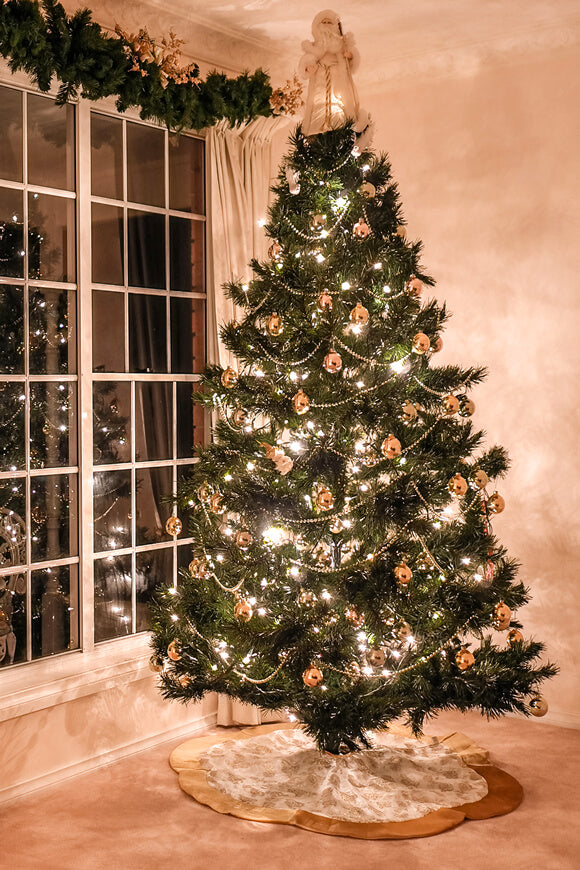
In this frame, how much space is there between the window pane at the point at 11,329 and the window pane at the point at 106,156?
627mm

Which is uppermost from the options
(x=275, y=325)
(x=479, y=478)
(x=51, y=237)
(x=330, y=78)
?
(x=330, y=78)

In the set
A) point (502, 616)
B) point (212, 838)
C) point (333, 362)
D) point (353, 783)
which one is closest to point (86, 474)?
point (333, 362)

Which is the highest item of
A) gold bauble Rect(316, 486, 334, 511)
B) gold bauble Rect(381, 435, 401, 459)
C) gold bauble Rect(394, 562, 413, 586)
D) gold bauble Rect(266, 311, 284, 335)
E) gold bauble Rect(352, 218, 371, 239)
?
gold bauble Rect(352, 218, 371, 239)

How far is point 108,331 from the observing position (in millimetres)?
3996

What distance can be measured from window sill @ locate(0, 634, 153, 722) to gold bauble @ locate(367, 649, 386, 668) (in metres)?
1.17

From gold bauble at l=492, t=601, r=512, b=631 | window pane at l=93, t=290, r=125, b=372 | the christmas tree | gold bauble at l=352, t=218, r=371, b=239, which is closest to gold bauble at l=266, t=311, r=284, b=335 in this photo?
the christmas tree

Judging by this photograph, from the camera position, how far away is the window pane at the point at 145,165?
407 cm

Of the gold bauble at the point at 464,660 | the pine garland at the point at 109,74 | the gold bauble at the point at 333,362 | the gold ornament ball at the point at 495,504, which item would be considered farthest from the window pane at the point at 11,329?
the gold bauble at the point at 464,660

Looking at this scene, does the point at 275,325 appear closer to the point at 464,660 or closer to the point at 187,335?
the point at 187,335

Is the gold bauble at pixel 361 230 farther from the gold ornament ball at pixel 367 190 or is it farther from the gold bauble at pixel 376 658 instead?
the gold bauble at pixel 376 658

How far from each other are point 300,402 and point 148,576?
4.51 ft

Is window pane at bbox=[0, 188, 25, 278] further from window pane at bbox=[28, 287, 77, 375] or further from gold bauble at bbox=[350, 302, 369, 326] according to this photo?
gold bauble at bbox=[350, 302, 369, 326]

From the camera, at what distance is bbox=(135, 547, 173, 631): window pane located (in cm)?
413

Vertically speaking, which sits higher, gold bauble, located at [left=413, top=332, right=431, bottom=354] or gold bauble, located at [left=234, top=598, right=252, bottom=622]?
gold bauble, located at [left=413, top=332, right=431, bottom=354]
